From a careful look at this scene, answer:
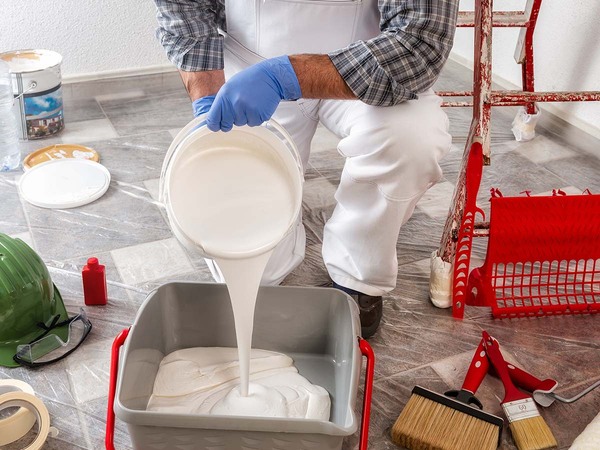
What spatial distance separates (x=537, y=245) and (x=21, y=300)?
3.67 feet

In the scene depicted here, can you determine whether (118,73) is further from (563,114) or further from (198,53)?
(563,114)

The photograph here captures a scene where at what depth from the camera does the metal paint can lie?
213cm

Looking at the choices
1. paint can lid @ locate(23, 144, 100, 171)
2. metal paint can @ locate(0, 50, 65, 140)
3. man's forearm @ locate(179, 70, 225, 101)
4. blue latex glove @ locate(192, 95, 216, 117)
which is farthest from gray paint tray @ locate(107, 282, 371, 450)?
metal paint can @ locate(0, 50, 65, 140)

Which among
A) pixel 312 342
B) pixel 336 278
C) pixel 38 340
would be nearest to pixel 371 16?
pixel 336 278

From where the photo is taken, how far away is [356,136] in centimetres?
128

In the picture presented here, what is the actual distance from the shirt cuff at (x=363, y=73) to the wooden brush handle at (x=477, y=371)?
537 mm

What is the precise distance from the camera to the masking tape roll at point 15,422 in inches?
44.3

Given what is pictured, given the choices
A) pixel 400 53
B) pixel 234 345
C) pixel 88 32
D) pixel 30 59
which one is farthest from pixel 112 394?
pixel 88 32

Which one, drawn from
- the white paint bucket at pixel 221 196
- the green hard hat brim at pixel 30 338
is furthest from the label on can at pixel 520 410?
the green hard hat brim at pixel 30 338

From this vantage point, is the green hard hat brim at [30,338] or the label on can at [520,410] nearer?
the label on can at [520,410]

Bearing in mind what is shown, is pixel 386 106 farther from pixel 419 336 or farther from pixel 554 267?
pixel 554 267

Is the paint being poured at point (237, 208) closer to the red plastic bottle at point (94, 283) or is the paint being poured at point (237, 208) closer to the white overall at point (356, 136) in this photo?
the white overall at point (356, 136)

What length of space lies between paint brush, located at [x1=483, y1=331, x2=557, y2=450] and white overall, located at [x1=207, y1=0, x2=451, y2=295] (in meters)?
0.34

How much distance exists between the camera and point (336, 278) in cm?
145
